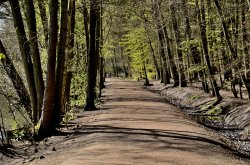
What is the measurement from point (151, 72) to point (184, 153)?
5802cm

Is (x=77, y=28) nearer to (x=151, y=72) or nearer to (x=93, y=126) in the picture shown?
(x=93, y=126)

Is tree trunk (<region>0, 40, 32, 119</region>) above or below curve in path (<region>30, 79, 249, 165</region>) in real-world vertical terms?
above

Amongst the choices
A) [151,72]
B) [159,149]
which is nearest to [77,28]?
[159,149]

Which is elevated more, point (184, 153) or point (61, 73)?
point (61, 73)

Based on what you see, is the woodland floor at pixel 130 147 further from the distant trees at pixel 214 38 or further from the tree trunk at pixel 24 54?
the distant trees at pixel 214 38

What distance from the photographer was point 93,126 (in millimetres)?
16234

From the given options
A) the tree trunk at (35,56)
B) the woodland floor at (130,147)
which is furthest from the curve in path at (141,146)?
the tree trunk at (35,56)

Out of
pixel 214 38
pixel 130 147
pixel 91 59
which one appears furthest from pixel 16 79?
pixel 214 38

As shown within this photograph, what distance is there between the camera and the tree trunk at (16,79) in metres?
18.0

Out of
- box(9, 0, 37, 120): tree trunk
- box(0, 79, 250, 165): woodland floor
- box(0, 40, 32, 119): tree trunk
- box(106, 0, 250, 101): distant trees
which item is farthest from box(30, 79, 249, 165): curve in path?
box(106, 0, 250, 101): distant trees

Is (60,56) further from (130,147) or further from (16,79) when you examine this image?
(130,147)

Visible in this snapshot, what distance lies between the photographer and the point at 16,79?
1859 cm

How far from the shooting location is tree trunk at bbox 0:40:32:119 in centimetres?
1797

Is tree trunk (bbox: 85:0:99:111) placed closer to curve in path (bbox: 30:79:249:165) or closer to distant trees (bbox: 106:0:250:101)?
distant trees (bbox: 106:0:250:101)
